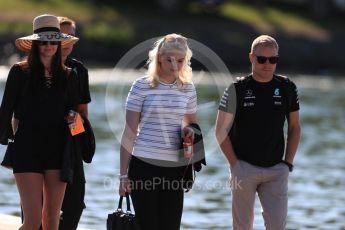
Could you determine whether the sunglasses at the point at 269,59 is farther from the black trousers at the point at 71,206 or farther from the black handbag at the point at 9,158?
the black handbag at the point at 9,158

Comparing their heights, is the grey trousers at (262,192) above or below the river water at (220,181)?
above

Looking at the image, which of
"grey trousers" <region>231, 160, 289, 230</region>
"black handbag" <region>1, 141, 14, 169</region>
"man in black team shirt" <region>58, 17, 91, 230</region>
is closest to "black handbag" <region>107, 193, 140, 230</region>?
"man in black team shirt" <region>58, 17, 91, 230</region>

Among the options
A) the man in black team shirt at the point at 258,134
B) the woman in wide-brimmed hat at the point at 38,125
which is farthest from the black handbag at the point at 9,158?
the man in black team shirt at the point at 258,134

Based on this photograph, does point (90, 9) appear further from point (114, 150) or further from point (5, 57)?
point (114, 150)

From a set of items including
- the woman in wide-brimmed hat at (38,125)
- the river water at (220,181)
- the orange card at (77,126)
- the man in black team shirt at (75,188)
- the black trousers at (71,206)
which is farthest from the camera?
the river water at (220,181)

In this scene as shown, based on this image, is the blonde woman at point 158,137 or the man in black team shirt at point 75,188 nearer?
the blonde woman at point 158,137

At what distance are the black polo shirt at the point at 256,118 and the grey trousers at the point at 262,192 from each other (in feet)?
0.22

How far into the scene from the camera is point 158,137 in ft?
26.1

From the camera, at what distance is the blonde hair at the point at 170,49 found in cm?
783

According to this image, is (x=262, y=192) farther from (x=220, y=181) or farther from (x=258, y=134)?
(x=220, y=181)

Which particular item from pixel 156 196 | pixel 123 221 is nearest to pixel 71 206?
pixel 123 221

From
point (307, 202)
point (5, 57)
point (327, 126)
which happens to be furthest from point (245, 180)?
point (5, 57)

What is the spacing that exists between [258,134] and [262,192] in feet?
1.48

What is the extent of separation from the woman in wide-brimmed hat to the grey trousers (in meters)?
1.36
